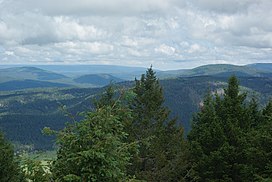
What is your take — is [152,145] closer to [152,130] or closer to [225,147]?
[152,130]

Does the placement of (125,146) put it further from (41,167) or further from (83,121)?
(41,167)

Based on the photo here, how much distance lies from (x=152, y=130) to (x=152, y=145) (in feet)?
14.8

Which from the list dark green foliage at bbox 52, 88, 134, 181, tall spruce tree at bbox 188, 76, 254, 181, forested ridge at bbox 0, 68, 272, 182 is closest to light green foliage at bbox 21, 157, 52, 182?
forested ridge at bbox 0, 68, 272, 182

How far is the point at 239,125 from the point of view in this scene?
26766mm

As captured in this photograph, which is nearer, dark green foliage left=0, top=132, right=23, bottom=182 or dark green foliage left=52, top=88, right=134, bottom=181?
dark green foliage left=52, top=88, right=134, bottom=181

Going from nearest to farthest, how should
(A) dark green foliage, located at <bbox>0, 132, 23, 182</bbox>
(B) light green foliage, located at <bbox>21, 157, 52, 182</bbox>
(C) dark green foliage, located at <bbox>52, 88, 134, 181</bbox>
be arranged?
(C) dark green foliage, located at <bbox>52, 88, 134, 181</bbox>, (B) light green foliage, located at <bbox>21, 157, 52, 182</bbox>, (A) dark green foliage, located at <bbox>0, 132, 23, 182</bbox>

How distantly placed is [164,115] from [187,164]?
9427 mm

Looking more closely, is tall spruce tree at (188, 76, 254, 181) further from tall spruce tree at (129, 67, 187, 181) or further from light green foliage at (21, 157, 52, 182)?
light green foliage at (21, 157, 52, 182)

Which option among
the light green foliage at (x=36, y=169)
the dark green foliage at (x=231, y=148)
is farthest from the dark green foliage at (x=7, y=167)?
the light green foliage at (x=36, y=169)

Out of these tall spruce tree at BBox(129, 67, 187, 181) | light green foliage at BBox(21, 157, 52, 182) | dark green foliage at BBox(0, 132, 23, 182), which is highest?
light green foliage at BBox(21, 157, 52, 182)

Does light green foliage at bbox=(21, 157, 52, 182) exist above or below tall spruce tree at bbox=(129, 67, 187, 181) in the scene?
above

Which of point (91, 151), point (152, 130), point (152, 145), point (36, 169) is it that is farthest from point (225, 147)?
point (36, 169)

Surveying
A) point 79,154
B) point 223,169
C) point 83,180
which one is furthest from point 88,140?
point 223,169

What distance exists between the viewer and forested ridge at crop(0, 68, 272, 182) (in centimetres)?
1007
